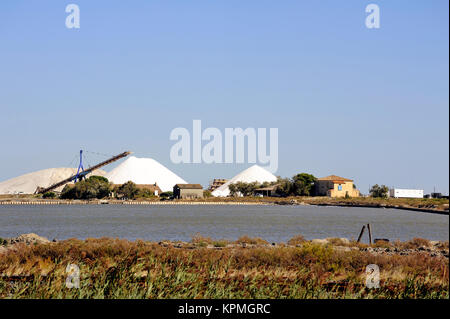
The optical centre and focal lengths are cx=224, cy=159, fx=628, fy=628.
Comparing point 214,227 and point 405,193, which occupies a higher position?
point 405,193

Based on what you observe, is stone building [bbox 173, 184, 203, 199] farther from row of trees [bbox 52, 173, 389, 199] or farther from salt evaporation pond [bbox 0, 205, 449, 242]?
salt evaporation pond [bbox 0, 205, 449, 242]

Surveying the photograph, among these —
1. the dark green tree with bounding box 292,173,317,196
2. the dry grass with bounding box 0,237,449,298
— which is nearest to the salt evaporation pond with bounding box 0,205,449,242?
the dry grass with bounding box 0,237,449,298

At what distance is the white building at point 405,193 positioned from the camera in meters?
109

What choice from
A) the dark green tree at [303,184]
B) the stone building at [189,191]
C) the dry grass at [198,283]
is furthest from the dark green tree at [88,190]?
the dry grass at [198,283]

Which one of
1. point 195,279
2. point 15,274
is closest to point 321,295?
point 195,279

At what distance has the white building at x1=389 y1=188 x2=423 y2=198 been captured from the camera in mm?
108812

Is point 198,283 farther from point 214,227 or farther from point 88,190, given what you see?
point 88,190

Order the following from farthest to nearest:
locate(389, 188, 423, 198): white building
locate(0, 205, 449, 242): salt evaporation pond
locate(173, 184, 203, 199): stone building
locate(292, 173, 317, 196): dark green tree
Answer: locate(173, 184, 203, 199): stone building, locate(292, 173, 317, 196): dark green tree, locate(389, 188, 423, 198): white building, locate(0, 205, 449, 242): salt evaporation pond

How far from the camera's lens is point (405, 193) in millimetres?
114750

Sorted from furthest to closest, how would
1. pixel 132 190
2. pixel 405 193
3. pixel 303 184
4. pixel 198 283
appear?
pixel 132 190
pixel 303 184
pixel 405 193
pixel 198 283

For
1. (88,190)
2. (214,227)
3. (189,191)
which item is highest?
(88,190)

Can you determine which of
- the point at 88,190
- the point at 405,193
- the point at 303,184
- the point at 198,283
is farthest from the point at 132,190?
the point at 198,283

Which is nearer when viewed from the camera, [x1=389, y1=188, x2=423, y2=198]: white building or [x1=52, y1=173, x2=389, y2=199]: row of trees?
[x1=389, y1=188, x2=423, y2=198]: white building
